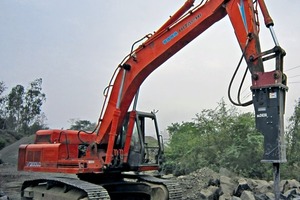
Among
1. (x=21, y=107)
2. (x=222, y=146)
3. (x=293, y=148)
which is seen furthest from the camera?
(x=21, y=107)

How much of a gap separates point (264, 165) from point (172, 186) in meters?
6.62

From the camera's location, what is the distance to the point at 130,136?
7750 mm

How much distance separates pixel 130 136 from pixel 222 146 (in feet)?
27.9

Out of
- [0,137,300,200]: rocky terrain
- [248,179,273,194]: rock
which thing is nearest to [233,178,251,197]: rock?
[0,137,300,200]: rocky terrain

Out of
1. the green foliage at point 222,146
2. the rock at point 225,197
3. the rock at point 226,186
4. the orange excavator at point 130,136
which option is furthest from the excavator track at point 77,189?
the green foliage at point 222,146

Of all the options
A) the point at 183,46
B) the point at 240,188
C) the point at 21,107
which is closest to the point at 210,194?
the point at 240,188

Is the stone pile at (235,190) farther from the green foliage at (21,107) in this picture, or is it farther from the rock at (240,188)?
the green foliage at (21,107)

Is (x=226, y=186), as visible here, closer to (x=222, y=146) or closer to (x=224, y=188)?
(x=224, y=188)

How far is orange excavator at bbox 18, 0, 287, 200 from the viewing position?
243 inches

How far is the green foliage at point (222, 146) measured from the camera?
1395 centimetres

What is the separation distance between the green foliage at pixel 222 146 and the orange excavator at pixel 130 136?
20.3 feet

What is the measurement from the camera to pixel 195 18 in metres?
6.85

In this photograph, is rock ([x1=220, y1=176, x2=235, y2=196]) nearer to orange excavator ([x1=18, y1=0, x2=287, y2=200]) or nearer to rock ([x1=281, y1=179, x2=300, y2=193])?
rock ([x1=281, y1=179, x2=300, y2=193])

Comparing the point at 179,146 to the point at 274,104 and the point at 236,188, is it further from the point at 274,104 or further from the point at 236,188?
the point at 274,104
